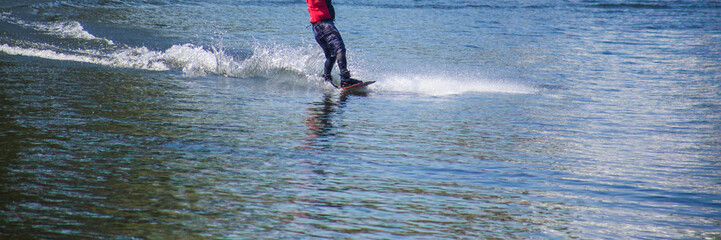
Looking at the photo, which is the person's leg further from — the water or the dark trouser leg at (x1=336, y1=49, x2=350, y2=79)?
the water

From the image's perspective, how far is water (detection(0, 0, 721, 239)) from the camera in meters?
4.14

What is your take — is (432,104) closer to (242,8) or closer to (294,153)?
(294,153)

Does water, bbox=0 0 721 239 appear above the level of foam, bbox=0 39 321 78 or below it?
below

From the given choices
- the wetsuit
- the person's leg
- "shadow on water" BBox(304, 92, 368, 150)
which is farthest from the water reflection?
the person's leg

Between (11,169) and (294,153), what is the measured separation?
207 cm

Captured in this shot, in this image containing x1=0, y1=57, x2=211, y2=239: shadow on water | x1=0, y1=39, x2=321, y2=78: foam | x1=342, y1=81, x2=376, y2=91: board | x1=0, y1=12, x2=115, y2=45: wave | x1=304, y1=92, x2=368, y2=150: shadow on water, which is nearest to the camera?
x1=0, y1=57, x2=211, y2=239: shadow on water

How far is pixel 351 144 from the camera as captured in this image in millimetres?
6414

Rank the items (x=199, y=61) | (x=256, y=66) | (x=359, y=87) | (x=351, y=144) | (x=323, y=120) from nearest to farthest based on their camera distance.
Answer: (x=351, y=144) → (x=323, y=120) → (x=359, y=87) → (x=256, y=66) → (x=199, y=61)

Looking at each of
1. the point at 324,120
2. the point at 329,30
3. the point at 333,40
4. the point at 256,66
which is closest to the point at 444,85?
the point at 333,40

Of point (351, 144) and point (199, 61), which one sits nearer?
point (351, 144)

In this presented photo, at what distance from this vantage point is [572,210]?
14.9 feet

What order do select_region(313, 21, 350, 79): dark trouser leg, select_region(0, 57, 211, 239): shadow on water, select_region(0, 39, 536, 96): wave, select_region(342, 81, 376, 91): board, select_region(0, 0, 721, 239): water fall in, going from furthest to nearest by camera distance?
select_region(0, 39, 536, 96): wave < select_region(313, 21, 350, 79): dark trouser leg < select_region(342, 81, 376, 91): board < select_region(0, 0, 721, 239): water < select_region(0, 57, 211, 239): shadow on water

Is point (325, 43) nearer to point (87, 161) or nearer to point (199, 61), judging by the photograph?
point (199, 61)

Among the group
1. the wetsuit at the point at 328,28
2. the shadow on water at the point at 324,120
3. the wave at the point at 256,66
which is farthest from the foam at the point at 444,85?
the shadow on water at the point at 324,120
